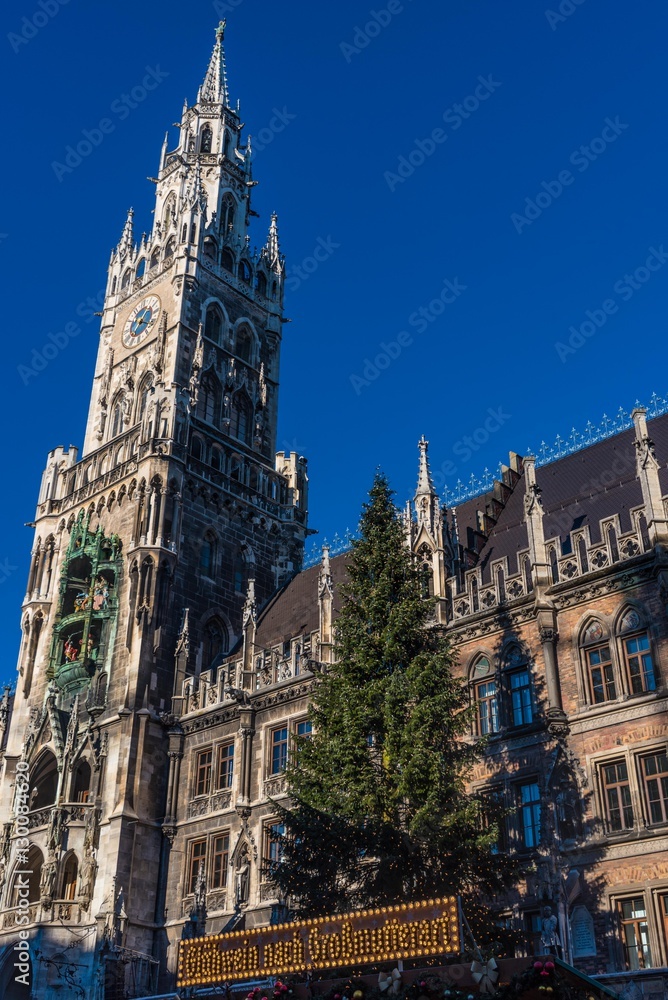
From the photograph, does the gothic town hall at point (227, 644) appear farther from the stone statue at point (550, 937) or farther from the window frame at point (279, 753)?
the stone statue at point (550, 937)

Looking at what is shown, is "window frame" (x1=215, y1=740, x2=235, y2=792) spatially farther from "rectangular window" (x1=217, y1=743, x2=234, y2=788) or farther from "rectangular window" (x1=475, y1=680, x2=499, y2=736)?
"rectangular window" (x1=475, y1=680, x2=499, y2=736)

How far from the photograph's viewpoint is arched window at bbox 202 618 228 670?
40.4m

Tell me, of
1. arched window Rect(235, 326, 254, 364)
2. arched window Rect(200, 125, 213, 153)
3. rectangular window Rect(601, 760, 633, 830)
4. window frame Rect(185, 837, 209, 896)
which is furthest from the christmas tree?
arched window Rect(200, 125, 213, 153)

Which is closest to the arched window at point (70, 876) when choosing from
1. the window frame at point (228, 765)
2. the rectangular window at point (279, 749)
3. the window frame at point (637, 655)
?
the window frame at point (228, 765)

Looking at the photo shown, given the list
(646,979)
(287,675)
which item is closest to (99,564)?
(287,675)

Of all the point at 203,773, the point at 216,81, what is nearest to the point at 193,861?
the point at 203,773

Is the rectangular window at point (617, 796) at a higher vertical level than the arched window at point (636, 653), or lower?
lower

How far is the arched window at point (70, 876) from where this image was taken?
35.2 metres

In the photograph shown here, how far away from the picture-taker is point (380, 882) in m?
22.9

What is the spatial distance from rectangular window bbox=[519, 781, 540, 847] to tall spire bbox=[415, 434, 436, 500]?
31.6 feet

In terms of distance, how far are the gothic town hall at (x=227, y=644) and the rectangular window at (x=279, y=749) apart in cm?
16

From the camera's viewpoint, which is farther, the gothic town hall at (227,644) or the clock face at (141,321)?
the clock face at (141,321)

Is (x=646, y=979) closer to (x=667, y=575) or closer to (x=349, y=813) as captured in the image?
(x=349, y=813)

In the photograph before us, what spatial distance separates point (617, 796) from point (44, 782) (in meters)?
22.2
